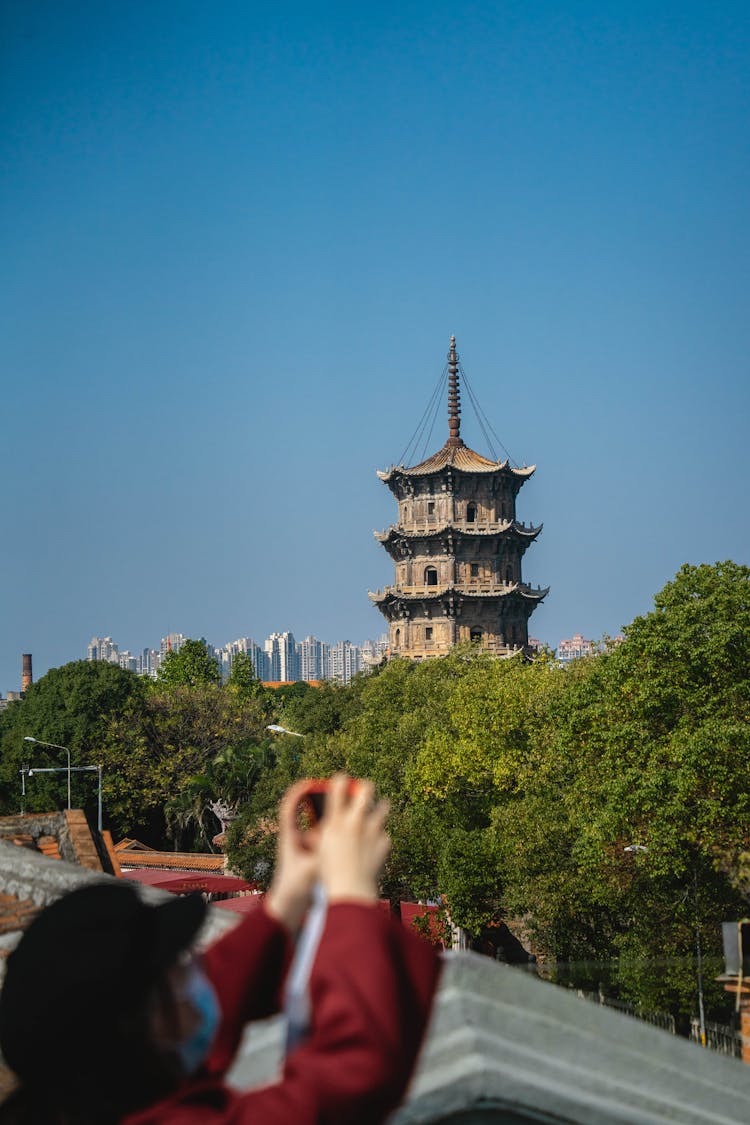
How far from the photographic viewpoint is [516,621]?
223ft

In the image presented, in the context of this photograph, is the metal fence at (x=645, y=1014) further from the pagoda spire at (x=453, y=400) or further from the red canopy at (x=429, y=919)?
the pagoda spire at (x=453, y=400)

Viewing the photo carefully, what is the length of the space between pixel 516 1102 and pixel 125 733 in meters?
53.6

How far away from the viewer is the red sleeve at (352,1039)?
1.57 metres

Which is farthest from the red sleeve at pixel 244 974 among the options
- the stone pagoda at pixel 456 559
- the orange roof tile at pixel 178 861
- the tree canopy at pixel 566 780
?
the stone pagoda at pixel 456 559

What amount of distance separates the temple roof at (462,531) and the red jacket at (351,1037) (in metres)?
64.0

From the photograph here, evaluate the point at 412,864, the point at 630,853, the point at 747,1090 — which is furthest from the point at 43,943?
the point at 412,864

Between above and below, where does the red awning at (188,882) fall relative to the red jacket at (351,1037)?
below

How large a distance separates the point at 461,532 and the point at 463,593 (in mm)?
3556

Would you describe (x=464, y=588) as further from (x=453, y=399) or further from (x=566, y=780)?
(x=566, y=780)

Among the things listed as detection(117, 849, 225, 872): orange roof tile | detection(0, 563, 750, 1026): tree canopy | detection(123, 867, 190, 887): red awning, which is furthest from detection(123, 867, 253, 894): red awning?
detection(117, 849, 225, 872): orange roof tile

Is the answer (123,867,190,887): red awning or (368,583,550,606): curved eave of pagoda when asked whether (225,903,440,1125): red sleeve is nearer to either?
(123,867,190,887): red awning

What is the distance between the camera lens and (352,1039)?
157 centimetres

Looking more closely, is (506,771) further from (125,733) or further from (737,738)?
(125,733)

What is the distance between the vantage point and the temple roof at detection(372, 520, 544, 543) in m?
65.8
